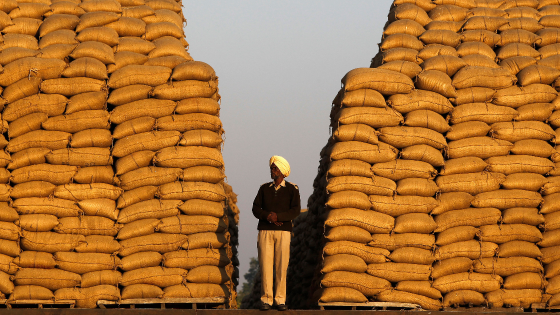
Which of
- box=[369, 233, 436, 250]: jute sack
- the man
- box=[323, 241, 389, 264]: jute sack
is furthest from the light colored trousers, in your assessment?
box=[369, 233, 436, 250]: jute sack

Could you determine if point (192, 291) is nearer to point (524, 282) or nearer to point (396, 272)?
point (396, 272)

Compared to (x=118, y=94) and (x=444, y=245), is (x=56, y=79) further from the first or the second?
(x=444, y=245)

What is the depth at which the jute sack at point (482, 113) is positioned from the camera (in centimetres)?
718

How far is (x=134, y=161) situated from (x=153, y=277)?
1.24 metres

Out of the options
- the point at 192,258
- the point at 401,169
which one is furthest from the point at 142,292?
the point at 401,169

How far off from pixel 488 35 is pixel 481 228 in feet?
8.52

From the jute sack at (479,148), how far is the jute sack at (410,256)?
118cm

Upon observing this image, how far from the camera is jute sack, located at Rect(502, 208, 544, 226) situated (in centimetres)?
677

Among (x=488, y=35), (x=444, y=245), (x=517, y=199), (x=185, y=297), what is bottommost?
(x=185, y=297)

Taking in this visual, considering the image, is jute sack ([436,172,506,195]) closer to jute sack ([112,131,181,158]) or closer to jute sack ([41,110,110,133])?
jute sack ([112,131,181,158])

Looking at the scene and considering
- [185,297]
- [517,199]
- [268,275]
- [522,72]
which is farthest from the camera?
[522,72]

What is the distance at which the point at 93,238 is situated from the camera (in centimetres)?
651

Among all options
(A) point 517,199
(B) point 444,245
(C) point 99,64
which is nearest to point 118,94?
(C) point 99,64

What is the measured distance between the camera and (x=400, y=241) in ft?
21.6
